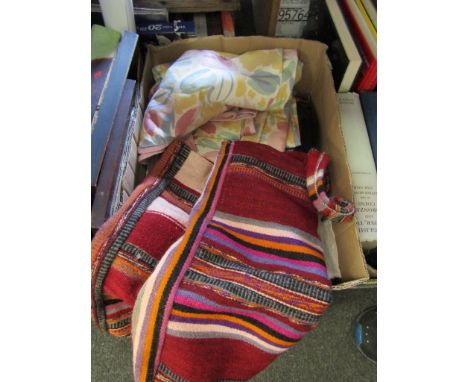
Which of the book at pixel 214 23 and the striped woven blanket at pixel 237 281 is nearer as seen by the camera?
the striped woven blanket at pixel 237 281

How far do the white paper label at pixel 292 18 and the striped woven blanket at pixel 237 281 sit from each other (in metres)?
0.46

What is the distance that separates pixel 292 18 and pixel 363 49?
0.25 metres

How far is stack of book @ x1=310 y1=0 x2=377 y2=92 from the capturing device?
897mm

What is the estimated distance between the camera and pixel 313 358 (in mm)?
1007

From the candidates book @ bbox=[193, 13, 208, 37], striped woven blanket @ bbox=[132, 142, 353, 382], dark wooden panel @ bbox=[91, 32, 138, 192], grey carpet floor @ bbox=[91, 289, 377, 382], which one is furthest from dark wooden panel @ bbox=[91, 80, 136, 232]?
grey carpet floor @ bbox=[91, 289, 377, 382]

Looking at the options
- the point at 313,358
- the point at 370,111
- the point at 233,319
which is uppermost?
the point at 370,111

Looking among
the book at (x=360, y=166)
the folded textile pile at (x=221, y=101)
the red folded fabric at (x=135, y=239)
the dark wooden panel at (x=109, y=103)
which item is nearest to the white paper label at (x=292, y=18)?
the folded textile pile at (x=221, y=101)

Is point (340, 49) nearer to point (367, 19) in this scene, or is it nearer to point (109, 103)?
point (367, 19)

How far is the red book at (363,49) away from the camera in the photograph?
899 millimetres

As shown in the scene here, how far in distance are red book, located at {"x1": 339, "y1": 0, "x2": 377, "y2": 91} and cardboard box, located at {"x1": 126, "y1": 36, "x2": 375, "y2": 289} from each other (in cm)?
9

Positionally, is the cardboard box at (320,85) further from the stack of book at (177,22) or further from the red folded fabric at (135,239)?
the red folded fabric at (135,239)

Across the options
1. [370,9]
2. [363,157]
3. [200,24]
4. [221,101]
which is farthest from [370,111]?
[200,24]

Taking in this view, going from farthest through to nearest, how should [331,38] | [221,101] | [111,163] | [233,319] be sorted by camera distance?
[331,38] → [221,101] → [111,163] → [233,319]
